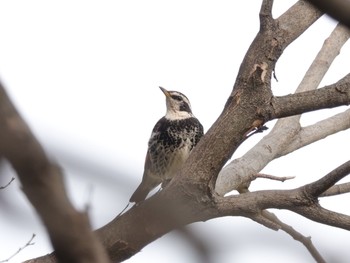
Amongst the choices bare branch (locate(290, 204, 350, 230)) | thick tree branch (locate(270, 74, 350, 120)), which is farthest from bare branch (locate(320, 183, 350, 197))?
thick tree branch (locate(270, 74, 350, 120))

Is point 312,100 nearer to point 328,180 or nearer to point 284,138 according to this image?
point 328,180

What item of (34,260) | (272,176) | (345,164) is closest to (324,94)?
(345,164)

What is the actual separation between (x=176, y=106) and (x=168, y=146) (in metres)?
1.13

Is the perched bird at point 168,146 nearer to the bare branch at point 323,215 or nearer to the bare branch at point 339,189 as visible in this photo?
the bare branch at point 339,189

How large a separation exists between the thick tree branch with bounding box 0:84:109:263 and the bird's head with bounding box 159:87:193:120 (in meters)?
7.65

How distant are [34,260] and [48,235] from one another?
3801 millimetres

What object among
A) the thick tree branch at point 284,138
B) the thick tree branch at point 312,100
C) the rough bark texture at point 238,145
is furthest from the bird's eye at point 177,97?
the thick tree branch at point 312,100

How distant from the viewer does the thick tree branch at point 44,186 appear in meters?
1.17

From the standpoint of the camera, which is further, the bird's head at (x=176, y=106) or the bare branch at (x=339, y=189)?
the bird's head at (x=176, y=106)

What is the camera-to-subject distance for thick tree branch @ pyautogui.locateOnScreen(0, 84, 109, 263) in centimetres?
117

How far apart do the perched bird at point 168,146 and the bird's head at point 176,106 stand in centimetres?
10

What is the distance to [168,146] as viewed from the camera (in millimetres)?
8305

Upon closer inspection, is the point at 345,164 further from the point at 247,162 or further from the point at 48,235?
the point at 48,235

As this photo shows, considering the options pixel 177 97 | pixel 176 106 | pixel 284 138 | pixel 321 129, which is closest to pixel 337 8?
pixel 284 138
